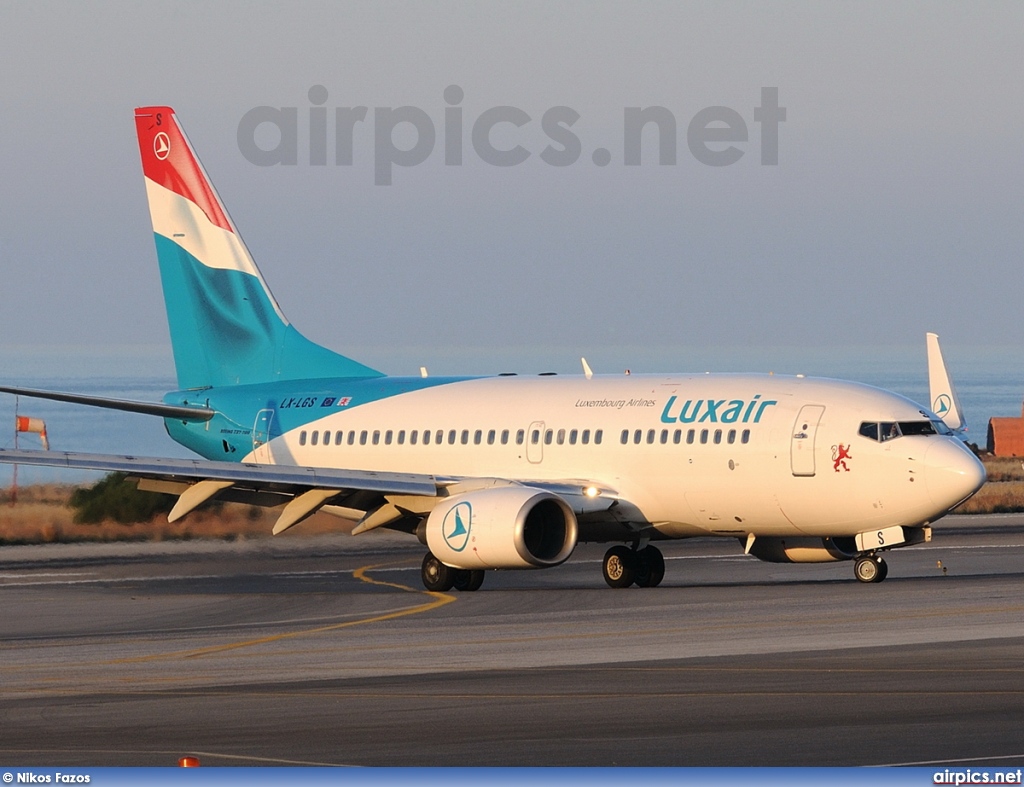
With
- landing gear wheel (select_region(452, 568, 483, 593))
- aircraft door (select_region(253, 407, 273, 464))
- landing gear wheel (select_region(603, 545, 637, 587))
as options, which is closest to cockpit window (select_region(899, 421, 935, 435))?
landing gear wheel (select_region(603, 545, 637, 587))

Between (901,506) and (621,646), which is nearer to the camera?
(621,646)

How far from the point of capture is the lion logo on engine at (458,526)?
32656 millimetres

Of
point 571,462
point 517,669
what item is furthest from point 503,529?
point 517,669

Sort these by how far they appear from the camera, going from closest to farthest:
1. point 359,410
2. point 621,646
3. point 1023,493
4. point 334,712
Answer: point 334,712 → point 621,646 → point 359,410 → point 1023,493

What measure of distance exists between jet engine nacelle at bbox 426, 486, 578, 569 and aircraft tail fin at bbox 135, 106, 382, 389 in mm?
9007

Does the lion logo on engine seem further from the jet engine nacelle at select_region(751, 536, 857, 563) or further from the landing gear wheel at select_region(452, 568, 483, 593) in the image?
the jet engine nacelle at select_region(751, 536, 857, 563)

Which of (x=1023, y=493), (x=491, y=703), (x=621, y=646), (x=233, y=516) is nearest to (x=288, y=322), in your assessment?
(x=233, y=516)

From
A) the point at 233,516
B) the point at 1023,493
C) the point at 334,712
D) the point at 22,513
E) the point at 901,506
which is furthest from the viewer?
the point at 1023,493

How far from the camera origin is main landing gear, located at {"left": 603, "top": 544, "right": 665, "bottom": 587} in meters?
35.1

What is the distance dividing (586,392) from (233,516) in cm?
1511

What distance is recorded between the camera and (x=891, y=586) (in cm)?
3300

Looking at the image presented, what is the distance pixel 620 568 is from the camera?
35094 mm

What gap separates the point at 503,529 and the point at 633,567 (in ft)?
12.9

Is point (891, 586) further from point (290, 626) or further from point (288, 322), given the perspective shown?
point (288, 322)
